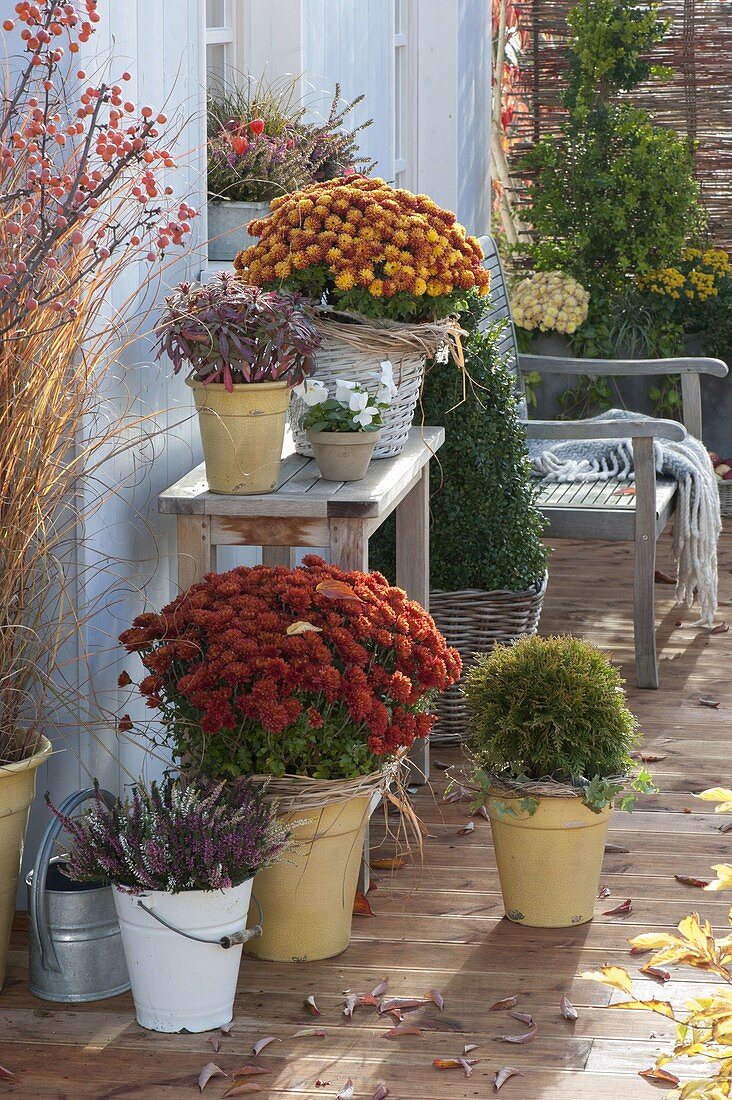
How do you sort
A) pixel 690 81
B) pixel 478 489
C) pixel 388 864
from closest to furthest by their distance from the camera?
pixel 388 864 < pixel 478 489 < pixel 690 81

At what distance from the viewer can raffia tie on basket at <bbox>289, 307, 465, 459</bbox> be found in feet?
8.70

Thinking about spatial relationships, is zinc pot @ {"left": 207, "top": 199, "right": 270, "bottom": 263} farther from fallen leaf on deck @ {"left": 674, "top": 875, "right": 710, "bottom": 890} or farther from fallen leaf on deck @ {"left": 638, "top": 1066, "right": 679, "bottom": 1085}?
fallen leaf on deck @ {"left": 638, "top": 1066, "right": 679, "bottom": 1085}

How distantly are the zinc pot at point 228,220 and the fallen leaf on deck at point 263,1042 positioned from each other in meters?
1.64

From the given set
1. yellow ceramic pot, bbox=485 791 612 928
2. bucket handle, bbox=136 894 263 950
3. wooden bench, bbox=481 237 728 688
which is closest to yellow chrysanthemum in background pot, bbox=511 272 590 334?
wooden bench, bbox=481 237 728 688

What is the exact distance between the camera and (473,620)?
3.50 m

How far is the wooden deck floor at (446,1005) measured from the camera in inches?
82.2

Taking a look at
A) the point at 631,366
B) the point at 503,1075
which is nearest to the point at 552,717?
the point at 503,1075

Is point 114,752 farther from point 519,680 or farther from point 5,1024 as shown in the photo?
point 519,680

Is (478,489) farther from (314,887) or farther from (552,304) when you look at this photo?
(552,304)

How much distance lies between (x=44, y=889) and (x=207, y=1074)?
40 cm

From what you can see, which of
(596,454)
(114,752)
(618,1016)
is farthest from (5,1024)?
(596,454)

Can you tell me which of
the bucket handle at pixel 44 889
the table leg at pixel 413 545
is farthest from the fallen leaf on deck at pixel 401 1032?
the table leg at pixel 413 545

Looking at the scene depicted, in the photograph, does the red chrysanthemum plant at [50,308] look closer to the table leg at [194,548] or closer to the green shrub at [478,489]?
the table leg at [194,548]

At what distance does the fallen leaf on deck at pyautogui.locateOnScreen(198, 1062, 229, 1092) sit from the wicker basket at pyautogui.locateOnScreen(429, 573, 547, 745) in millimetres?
1458
